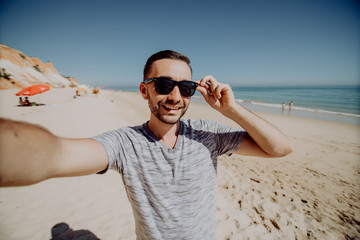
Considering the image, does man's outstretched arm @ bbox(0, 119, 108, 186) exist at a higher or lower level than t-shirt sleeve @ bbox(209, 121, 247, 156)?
higher

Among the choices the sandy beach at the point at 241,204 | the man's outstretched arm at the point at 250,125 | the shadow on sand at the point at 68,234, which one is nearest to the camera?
the man's outstretched arm at the point at 250,125

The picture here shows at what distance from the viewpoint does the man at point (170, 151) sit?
113cm

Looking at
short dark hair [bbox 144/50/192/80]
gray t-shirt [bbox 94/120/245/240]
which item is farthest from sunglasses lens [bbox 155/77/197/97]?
gray t-shirt [bbox 94/120/245/240]

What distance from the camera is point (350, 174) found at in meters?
5.32

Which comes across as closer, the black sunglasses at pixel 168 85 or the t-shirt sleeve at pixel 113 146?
the t-shirt sleeve at pixel 113 146

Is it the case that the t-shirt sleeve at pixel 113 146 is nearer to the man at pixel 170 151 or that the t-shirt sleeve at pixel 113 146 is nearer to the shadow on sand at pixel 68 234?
the man at pixel 170 151

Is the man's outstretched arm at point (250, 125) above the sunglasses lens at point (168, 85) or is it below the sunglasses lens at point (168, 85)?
below

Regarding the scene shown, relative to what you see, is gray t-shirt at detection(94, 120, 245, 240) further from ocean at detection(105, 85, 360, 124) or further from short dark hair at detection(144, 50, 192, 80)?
ocean at detection(105, 85, 360, 124)

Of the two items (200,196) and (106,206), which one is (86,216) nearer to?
(106,206)

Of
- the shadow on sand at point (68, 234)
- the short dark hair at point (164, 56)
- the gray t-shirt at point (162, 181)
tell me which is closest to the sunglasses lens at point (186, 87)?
the short dark hair at point (164, 56)

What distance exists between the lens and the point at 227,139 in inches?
60.6

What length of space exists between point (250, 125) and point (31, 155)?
1.57 m

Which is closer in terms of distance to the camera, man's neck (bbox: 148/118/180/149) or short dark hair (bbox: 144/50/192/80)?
man's neck (bbox: 148/118/180/149)

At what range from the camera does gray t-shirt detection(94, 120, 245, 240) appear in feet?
4.02
